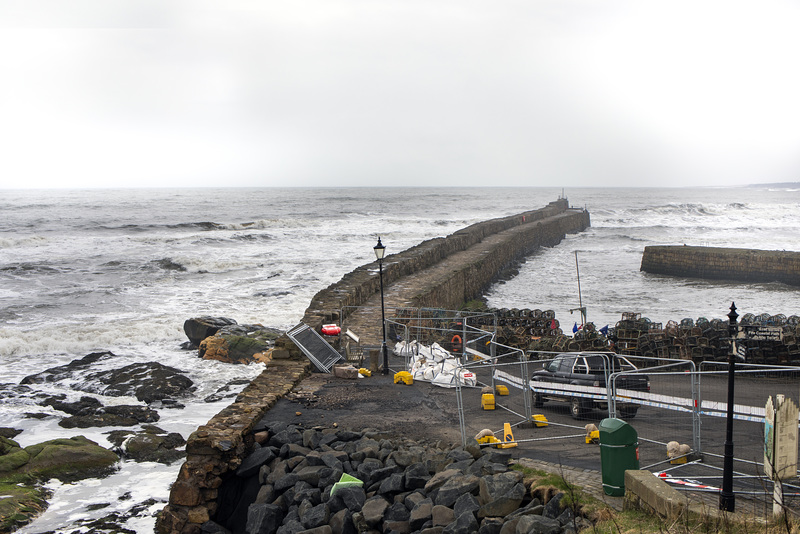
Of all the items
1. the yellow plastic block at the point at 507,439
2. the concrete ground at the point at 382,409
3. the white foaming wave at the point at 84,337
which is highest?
the yellow plastic block at the point at 507,439

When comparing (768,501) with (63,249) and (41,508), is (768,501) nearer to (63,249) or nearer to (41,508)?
(41,508)

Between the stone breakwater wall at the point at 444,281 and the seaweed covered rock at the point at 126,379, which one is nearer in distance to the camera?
the seaweed covered rock at the point at 126,379

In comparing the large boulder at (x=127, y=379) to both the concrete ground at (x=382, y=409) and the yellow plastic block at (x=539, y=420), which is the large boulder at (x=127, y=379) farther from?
the yellow plastic block at (x=539, y=420)

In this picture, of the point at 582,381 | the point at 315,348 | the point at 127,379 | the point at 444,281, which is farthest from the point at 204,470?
the point at 444,281

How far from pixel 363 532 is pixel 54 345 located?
645 inches

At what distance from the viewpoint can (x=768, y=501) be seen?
5.82 meters

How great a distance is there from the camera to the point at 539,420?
923 centimetres

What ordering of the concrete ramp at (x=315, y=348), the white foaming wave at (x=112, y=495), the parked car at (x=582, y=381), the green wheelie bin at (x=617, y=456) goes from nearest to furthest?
1. the green wheelie bin at (x=617, y=456)
2. the parked car at (x=582, y=381)
3. the white foaming wave at (x=112, y=495)
4. the concrete ramp at (x=315, y=348)

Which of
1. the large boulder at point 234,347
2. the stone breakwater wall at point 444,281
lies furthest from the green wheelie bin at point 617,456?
the large boulder at point 234,347

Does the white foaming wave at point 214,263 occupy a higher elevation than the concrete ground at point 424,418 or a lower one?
lower

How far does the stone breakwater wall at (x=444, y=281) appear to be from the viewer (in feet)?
57.0

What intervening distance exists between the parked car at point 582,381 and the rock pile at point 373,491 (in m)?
2.25

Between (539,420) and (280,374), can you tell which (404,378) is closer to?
(280,374)

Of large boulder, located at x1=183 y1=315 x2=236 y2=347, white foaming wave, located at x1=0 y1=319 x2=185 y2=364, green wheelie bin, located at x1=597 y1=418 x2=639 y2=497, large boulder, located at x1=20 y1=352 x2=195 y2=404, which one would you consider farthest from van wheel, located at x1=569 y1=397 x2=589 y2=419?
white foaming wave, located at x1=0 y1=319 x2=185 y2=364
